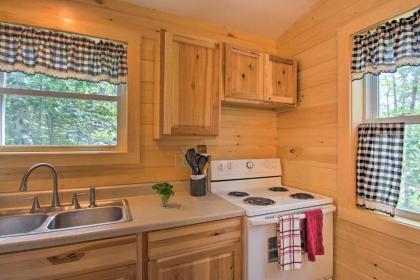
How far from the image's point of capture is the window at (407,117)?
53.2 inches

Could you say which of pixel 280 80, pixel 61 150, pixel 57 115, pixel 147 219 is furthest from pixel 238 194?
pixel 57 115

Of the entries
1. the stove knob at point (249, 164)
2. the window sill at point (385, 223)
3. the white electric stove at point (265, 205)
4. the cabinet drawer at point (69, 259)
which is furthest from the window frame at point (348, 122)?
the cabinet drawer at point (69, 259)

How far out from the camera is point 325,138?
1802 mm

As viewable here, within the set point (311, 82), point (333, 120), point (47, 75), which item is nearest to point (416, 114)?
point (333, 120)

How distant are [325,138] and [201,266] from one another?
4.24ft

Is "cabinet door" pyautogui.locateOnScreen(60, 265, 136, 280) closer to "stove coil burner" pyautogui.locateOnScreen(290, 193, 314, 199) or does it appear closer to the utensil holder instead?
the utensil holder

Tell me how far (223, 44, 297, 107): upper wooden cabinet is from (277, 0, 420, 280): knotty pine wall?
14cm

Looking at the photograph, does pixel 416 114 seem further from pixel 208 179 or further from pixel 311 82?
pixel 208 179

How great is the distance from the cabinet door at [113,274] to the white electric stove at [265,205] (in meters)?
0.67

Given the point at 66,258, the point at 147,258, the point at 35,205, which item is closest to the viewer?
the point at 66,258

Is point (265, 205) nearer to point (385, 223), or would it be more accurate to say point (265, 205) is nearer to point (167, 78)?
point (385, 223)

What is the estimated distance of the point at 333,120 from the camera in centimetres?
174

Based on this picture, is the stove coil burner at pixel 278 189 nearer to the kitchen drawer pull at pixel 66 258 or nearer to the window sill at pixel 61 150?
the window sill at pixel 61 150

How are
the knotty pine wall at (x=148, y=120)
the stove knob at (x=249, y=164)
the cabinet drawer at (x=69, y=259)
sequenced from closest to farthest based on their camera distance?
the cabinet drawer at (x=69, y=259)
the knotty pine wall at (x=148, y=120)
the stove knob at (x=249, y=164)
